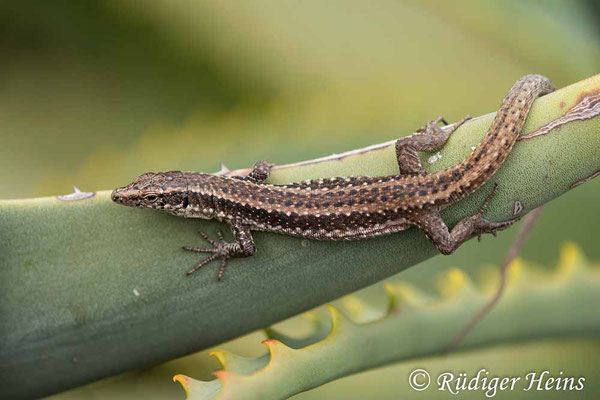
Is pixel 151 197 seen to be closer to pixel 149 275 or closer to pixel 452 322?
pixel 149 275

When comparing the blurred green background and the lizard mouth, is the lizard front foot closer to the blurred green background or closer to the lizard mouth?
the lizard mouth

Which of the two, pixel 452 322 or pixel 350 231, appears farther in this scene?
pixel 350 231

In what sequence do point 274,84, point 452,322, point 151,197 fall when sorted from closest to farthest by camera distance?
1. point 452,322
2. point 151,197
3. point 274,84

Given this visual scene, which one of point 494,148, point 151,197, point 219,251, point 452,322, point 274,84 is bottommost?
point 452,322

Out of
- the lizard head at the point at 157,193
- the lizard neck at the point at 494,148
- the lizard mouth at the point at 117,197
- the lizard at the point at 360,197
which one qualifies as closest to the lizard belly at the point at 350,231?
the lizard at the point at 360,197

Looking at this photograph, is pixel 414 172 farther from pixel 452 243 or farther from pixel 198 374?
pixel 198 374

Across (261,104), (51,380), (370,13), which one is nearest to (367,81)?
(370,13)

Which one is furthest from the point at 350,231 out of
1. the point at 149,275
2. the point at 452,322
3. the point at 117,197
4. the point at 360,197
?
the point at 117,197
